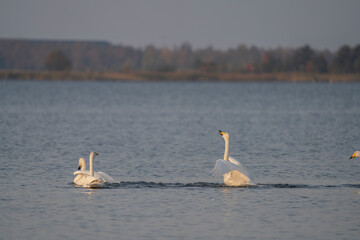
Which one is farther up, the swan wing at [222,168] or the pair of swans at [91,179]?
the swan wing at [222,168]

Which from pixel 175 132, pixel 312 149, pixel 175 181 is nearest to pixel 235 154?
pixel 312 149

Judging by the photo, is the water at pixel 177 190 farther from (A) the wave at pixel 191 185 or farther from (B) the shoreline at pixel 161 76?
(B) the shoreline at pixel 161 76

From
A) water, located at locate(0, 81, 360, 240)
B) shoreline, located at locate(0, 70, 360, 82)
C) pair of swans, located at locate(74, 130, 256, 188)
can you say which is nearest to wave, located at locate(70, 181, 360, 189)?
water, located at locate(0, 81, 360, 240)

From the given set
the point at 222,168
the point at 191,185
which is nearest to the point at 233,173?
the point at 222,168

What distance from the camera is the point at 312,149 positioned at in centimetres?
2275

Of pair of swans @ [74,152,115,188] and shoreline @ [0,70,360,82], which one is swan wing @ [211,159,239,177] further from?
shoreline @ [0,70,360,82]

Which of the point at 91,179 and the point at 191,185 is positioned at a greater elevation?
the point at 91,179

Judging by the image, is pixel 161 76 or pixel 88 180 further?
pixel 161 76

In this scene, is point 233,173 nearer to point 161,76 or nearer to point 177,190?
point 177,190

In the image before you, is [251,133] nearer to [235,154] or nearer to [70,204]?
[235,154]

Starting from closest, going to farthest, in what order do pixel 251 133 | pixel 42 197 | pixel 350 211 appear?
pixel 350 211 → pixel 42 197 → pixel 251 133

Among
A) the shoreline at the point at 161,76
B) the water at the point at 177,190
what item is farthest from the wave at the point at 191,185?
the shoreline at the point at 161,76

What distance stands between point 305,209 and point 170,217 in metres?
2.60

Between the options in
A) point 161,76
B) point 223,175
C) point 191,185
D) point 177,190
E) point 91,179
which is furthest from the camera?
point 161,76
